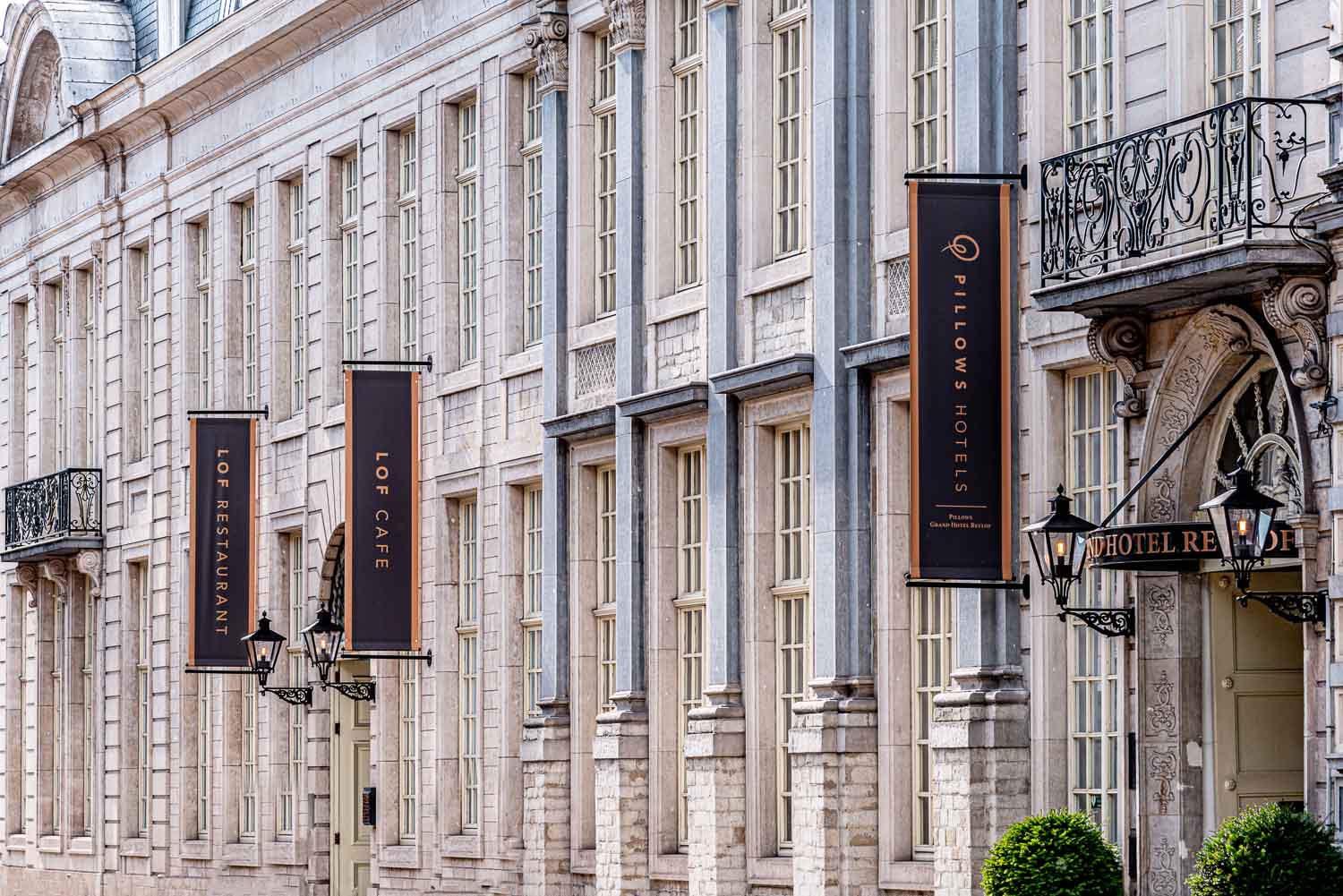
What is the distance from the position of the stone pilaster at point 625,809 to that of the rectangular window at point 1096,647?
6.61 metres

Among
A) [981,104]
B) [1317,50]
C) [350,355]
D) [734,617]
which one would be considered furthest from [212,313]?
[1317,50]

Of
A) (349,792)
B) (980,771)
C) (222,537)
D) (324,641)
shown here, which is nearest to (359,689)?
(324,641)

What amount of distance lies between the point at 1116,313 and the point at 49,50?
86.4ft

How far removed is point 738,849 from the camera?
81.6ft

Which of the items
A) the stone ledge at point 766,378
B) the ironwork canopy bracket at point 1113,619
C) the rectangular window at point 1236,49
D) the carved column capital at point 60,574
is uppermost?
the rectangular window at point 1236,49

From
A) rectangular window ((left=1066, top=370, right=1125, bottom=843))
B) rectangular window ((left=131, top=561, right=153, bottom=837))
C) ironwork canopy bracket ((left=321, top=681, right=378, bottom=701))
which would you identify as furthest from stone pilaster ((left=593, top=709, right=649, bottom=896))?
rectangular window ((left=131, top=561, right=153, bottom=837))

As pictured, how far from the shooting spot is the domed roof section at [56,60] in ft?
134

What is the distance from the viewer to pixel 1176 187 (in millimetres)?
18859

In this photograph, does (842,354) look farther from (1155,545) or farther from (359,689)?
(359,689)

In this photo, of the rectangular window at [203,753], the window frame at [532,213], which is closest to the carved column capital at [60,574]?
the rectangular window at [203,753]

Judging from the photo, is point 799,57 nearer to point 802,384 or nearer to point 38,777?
point 802,384

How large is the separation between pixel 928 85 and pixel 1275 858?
7.71 m

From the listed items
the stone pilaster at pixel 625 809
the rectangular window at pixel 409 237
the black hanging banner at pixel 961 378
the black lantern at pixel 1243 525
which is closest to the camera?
the black lantern at pixel 1243 525

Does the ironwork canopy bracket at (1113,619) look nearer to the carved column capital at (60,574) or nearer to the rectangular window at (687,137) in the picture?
the rectangular window at (687,137)
